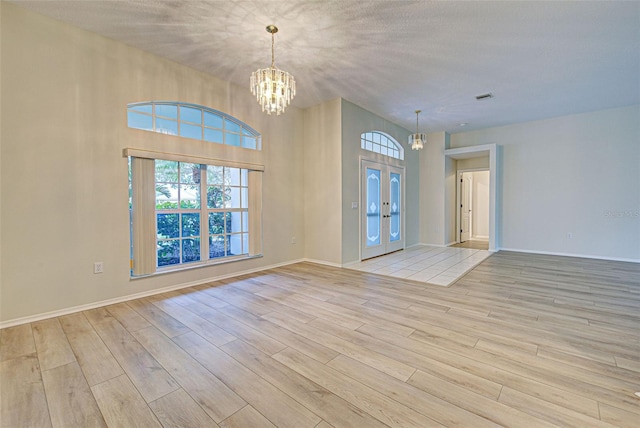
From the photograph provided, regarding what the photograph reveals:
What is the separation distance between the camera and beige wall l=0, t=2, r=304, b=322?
103 inches

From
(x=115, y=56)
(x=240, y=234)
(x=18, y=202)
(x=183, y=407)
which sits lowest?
(x=183, y=407)

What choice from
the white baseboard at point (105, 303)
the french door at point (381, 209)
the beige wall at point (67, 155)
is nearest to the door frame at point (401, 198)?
the french door at point (381, 209)

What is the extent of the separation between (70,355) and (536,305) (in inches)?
178

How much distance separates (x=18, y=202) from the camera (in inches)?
103

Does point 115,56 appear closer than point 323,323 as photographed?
→ No

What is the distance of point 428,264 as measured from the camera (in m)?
5.07

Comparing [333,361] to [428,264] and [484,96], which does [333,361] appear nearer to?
[428,264]

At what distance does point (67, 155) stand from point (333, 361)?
3468 mm

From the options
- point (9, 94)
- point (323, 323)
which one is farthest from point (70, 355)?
point (9, 94)

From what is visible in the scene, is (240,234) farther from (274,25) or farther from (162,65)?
(274,25)

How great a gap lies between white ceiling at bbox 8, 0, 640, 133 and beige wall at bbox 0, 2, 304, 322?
0.29 m

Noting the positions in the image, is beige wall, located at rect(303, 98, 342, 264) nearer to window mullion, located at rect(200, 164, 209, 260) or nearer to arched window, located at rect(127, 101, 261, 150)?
arched window, located at rect(127, 101, 261, 150)

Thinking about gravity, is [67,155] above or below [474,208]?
above

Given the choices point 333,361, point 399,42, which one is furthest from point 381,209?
point 333,361
